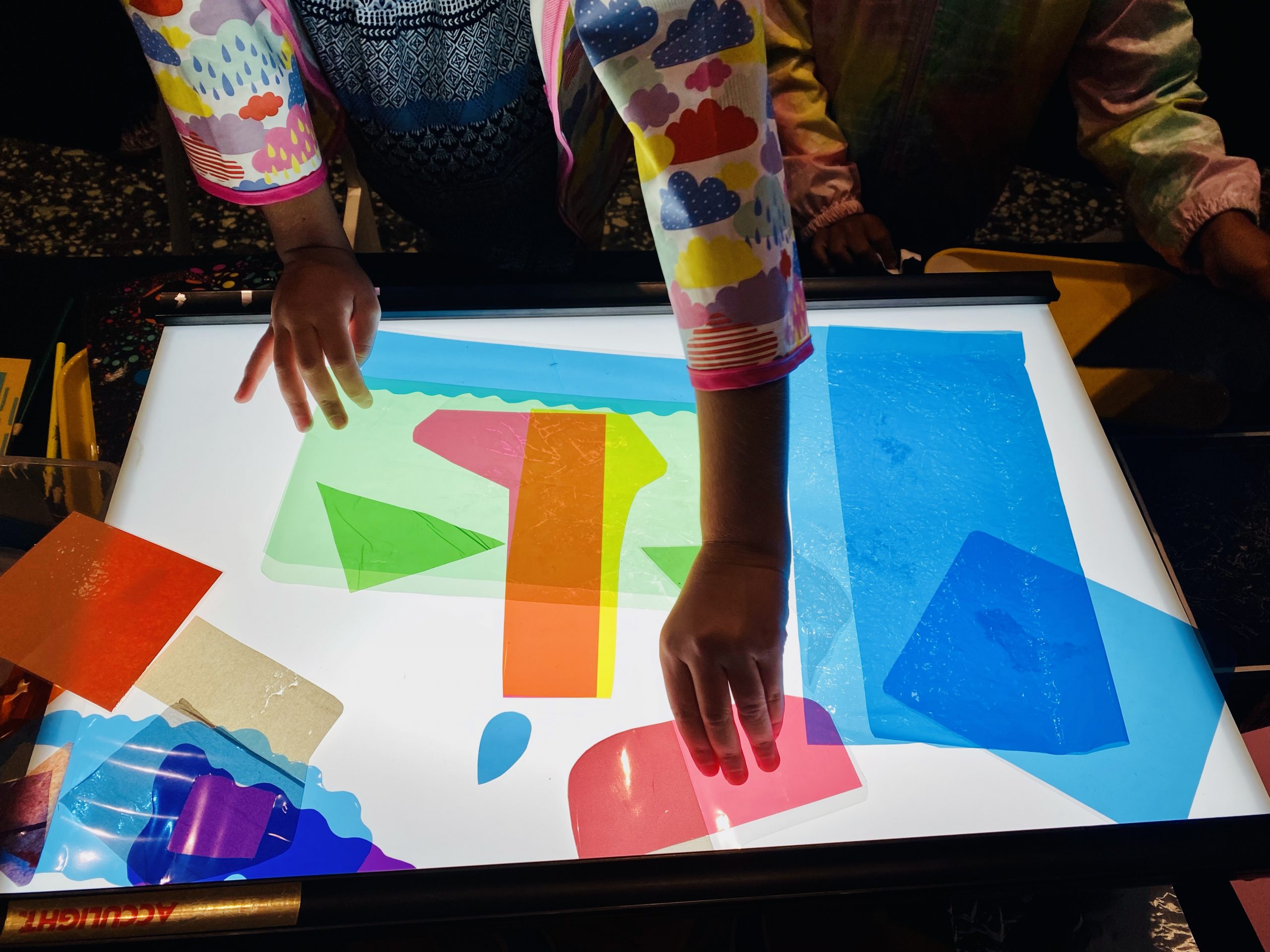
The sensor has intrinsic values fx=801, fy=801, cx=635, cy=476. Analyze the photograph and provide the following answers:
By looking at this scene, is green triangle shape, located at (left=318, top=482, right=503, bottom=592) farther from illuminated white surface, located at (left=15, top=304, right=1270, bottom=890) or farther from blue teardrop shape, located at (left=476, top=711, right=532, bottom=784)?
blue teardrop shape, located at (left=476, top=711, right=532, bottom=784)

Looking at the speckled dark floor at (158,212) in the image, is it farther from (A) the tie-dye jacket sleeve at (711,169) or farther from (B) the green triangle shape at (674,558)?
(A) the tie-dye jacket sleeve at (711,169)

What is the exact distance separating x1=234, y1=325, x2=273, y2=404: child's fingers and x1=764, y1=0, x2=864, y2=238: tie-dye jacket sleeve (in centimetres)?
59

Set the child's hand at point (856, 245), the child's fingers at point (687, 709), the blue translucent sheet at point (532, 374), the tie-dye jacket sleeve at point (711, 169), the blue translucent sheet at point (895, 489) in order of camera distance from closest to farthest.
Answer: the tie-dye jacket sleeve at point (711, 169) → the child's fingers at point (687, 709) → the blue translucent sheet at point (895, 489) → the blue translucent sheet at point (532, 374) → the child's hand at point (856, 245)

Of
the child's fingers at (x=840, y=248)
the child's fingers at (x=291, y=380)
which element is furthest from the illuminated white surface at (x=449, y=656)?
the child's fingers at (x=840, y=248)

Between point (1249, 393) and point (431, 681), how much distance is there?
0.81 meters

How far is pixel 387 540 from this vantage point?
61 centimetres

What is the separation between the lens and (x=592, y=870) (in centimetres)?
47

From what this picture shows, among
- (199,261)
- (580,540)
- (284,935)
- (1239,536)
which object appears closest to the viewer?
(284,935)

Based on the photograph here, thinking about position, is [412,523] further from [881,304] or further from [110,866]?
[881,304]

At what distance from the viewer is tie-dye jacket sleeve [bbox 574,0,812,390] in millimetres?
350

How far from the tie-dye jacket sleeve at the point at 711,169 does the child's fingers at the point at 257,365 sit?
33cm

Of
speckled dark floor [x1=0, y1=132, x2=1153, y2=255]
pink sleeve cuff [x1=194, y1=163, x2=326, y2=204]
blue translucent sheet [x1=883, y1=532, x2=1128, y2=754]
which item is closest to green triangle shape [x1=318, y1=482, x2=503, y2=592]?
pink sleeve cuff [x1=194, y1=163, x2=326, y2=204]

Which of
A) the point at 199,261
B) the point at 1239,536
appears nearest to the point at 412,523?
the point at 199,261

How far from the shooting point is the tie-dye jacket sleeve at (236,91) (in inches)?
19.1
